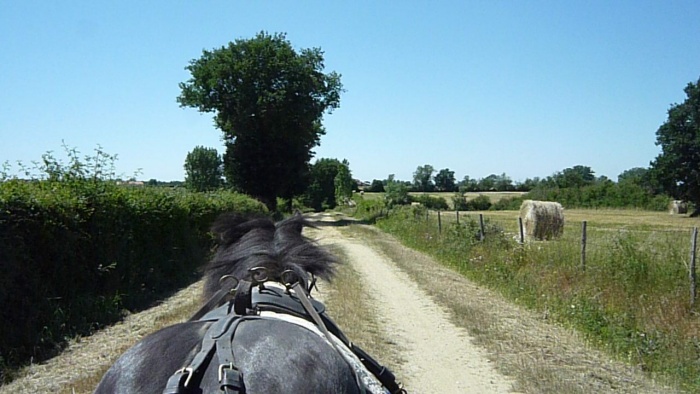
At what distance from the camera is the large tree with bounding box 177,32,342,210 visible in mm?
39312

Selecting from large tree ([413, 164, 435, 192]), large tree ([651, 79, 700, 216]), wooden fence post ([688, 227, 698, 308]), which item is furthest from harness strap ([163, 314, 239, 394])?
large tree ([413, 164, 435, 192])

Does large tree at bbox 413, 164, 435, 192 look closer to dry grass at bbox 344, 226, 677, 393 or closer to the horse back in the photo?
dry grass at bbox 344, 226, 677, 393

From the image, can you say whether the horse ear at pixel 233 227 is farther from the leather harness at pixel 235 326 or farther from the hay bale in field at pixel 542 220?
the hay bale in field at pixel 542 220

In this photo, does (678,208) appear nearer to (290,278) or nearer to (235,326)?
(290,278)

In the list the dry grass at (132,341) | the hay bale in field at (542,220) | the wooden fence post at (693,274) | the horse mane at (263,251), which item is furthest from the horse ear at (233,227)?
the hay bale in field at (542,220)

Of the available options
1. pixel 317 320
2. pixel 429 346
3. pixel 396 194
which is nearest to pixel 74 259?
pixel 429 346

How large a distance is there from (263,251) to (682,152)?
5667 cm

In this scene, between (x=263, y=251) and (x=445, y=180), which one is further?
(x=445, y=180)

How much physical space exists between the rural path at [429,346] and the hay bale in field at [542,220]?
34.5 ft

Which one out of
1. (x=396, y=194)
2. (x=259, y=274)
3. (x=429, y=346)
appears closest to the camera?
(x=259, y=274)

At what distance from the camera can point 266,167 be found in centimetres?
4025

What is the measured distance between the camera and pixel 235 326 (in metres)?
2.14

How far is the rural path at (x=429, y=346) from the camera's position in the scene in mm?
6105

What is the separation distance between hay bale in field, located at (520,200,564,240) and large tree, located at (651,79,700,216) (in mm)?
32300
